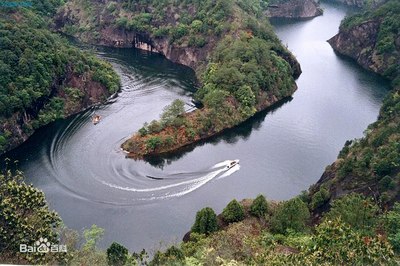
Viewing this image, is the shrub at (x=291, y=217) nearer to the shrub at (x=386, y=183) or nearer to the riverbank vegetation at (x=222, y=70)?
the shrub at (x=386, y=183)

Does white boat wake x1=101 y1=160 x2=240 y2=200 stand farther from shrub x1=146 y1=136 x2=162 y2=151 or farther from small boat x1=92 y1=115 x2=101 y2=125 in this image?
small boat x1=92 y1=115 x2=101 y2=125

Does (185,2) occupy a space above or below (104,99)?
above

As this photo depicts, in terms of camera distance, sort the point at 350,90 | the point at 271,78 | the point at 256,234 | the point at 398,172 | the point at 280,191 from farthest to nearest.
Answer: the point at 350,90 < the point at 271,78 < the point at 280,191 < the point at 398,172 < the point at 256,234

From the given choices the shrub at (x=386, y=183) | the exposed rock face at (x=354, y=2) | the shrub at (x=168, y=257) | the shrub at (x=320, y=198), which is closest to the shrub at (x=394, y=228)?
the shrub at (x=386, y=183)

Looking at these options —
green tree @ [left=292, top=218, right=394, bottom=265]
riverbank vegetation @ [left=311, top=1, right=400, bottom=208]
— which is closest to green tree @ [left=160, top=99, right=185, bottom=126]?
riverbank vegetation @ [left=311, top=1, right=400, bottom=208]

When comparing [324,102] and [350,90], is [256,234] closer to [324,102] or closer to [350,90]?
[324,102]

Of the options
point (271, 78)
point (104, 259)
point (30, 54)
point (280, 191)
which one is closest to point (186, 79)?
point (271, 78)

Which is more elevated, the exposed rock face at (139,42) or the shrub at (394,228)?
the exposed rock face at (139,42)
